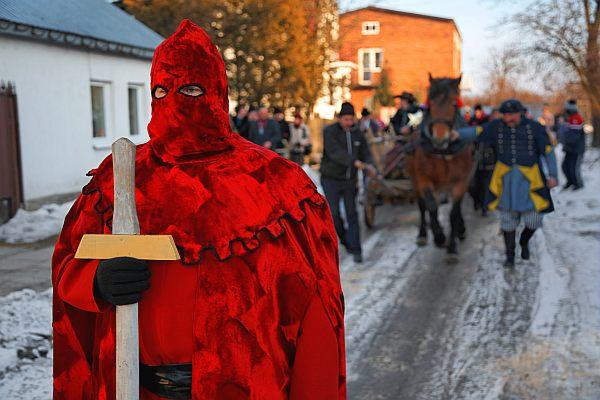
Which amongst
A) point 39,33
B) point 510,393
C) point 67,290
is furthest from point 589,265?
point 39,33

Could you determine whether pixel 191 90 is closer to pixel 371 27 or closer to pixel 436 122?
pixel 436 122

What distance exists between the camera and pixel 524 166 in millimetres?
7797

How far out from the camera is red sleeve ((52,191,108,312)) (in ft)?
7.18

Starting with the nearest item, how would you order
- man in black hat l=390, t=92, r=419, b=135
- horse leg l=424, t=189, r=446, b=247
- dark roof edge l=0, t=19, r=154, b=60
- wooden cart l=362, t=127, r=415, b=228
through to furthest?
horse leg l=424, t=189, r=446, b=247, dark roof edge l=0, t=19, r=154, b=60, wooden cart l=362, t=127, r=415, b=228, man in black hat l=390, t=92, r=419, b=135

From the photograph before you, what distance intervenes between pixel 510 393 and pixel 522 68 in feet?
57.7

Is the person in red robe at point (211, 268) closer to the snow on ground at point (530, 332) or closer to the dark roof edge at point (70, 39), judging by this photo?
the snow on ground at point (530, 332)

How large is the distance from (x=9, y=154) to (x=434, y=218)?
6.44m

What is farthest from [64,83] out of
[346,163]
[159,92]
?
[159,92]

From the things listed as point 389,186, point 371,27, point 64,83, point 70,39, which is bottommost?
point 389,186

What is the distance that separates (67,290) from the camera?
7.38 ft

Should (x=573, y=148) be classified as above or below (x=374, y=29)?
below

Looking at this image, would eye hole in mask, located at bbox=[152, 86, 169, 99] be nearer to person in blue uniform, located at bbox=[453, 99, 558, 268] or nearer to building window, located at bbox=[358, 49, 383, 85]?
person in blue uniform, located at bbox=[453, 99, 558, 268]

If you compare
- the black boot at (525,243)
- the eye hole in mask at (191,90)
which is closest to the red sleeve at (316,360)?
the eye hole in mask at (191,90)

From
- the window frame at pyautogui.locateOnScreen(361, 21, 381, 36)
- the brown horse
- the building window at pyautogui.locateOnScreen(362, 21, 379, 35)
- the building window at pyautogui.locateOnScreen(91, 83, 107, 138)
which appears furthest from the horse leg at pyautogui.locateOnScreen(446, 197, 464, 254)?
the building window at pyautogui.locateOnScreen(362, 21, 379, 35)
